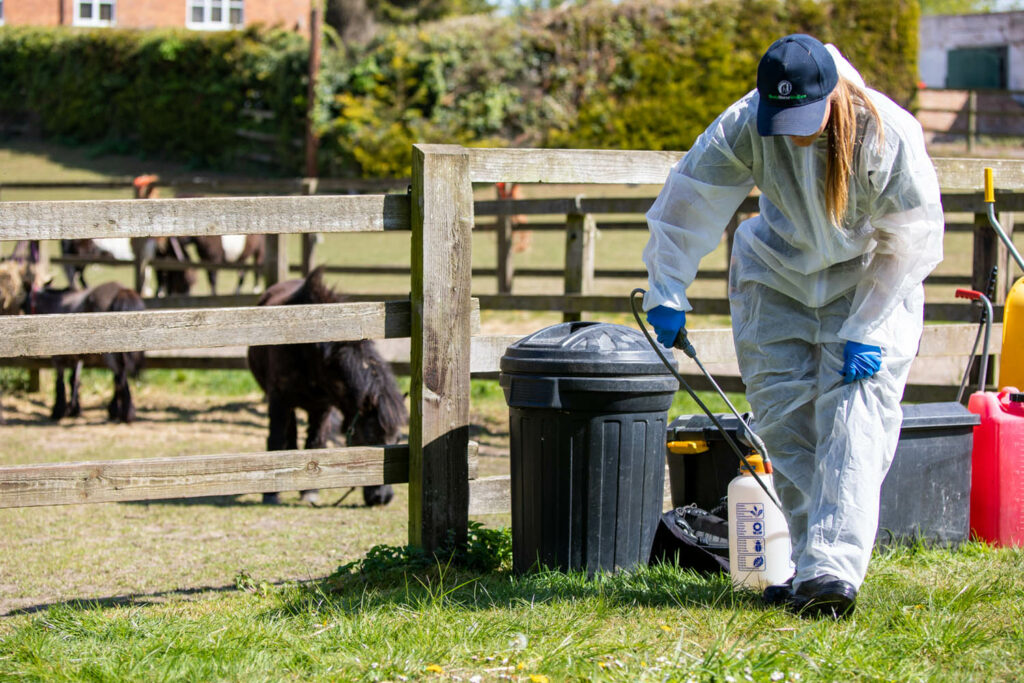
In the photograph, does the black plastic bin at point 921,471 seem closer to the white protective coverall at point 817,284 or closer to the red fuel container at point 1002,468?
the red fuel container at point 1002,468

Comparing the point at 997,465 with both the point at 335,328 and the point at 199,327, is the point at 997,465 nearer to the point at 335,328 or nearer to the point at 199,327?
the point at 335,328

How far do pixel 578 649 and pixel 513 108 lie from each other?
21.9m

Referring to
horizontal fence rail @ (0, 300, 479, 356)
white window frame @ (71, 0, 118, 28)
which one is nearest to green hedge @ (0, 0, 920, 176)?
white window frame @ (71, 0, 118, 28)

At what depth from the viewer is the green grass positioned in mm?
2609

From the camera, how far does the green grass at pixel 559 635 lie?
8.56ft

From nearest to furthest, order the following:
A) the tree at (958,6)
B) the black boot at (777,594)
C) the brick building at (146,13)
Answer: the black boot at (777,594), the brick building at (146,13), the tree at (958,6)

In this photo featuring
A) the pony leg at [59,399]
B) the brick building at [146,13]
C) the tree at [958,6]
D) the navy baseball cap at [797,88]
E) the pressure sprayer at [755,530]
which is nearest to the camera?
the navy baseball cap at [797,88]

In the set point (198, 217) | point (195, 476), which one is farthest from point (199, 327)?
point (195, 476)

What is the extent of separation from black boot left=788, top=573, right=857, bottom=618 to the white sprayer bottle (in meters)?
0.37

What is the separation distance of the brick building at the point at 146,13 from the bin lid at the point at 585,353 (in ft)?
108

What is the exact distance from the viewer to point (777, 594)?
3.15m

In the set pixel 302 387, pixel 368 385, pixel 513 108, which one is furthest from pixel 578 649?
pixel 513 108

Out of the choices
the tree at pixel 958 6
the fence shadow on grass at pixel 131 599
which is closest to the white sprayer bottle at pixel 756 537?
the fence shadow on grass at pixel 131 599

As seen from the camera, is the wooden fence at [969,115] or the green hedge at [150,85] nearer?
Answer: the wooden fence at [969,115]
